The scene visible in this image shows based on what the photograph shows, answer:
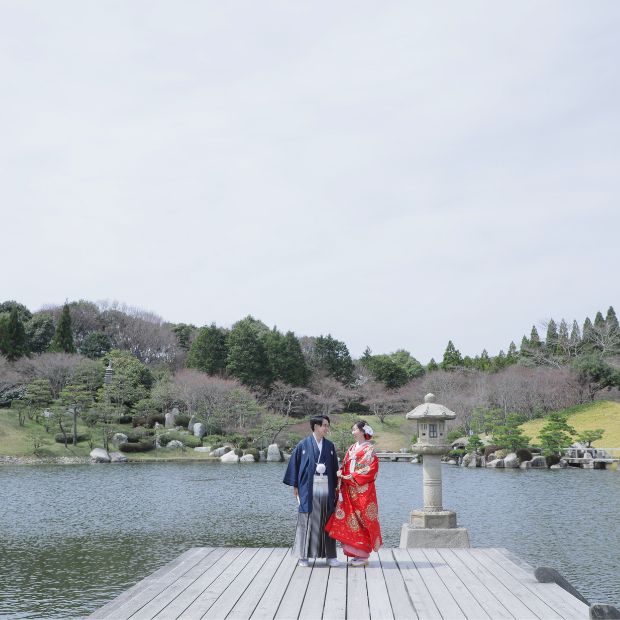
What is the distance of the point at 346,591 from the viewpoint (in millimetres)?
6379

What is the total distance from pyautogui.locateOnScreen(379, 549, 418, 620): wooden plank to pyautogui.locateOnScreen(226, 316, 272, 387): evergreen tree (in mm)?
45967

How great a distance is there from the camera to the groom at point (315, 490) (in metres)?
7.54

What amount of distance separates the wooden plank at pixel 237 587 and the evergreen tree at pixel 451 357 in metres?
56.7

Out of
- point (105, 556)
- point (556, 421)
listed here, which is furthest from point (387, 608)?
point (556, 421)

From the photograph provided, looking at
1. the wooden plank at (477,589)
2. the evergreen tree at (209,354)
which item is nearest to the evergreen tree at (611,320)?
the evergreen tree at (209,354)

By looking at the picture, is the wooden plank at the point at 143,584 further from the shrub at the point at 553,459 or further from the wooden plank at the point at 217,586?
the shrub at the point at 553,459

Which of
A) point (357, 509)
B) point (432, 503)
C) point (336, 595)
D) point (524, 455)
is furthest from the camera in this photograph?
point (524, 455)

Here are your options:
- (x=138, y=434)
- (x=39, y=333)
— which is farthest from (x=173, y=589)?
(x=39, y=333)

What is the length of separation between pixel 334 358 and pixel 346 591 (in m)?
55.8

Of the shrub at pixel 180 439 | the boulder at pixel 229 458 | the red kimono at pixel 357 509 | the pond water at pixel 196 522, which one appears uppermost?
the red kimono at pixel 357 509

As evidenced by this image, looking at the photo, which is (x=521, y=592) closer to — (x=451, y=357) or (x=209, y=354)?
(x=209, y=354)

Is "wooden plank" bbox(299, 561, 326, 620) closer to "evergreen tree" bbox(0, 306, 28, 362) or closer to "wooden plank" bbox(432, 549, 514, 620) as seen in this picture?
"wooden plank" bbox(432, 549, 514, 620)

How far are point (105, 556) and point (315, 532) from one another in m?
7.05

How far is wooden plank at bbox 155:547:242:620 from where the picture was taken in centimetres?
573
